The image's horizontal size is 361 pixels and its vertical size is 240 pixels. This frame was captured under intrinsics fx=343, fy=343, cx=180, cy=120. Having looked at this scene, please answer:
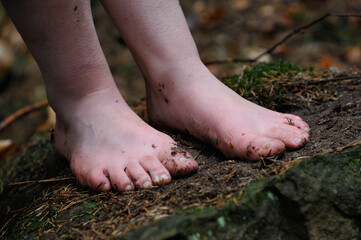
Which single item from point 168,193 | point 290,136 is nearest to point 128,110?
point 168,193

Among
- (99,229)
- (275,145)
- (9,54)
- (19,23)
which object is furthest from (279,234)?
(9,54)

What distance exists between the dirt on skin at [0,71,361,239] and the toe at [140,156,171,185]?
0.07ft

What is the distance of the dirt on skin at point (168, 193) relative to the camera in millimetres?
793

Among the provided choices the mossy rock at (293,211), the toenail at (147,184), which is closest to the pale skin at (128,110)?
the toenail at (147,184)

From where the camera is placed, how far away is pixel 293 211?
77cm

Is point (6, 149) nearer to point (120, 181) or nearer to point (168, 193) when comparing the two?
point (120, 181)

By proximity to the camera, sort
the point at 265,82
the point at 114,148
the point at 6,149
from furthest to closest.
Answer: the point at 6,149, the point at 265,82, the point at 114,148

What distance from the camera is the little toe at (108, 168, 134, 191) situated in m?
0.95

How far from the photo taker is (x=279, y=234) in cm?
76

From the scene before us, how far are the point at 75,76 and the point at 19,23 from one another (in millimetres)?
214

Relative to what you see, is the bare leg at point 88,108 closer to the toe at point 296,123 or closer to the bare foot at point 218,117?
the bare foot at point 218,117

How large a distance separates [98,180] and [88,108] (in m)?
0.27

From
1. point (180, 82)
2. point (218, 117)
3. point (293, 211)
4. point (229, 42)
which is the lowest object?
point (229, 42)

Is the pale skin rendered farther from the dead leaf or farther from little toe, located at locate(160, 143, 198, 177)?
the dead leaf
